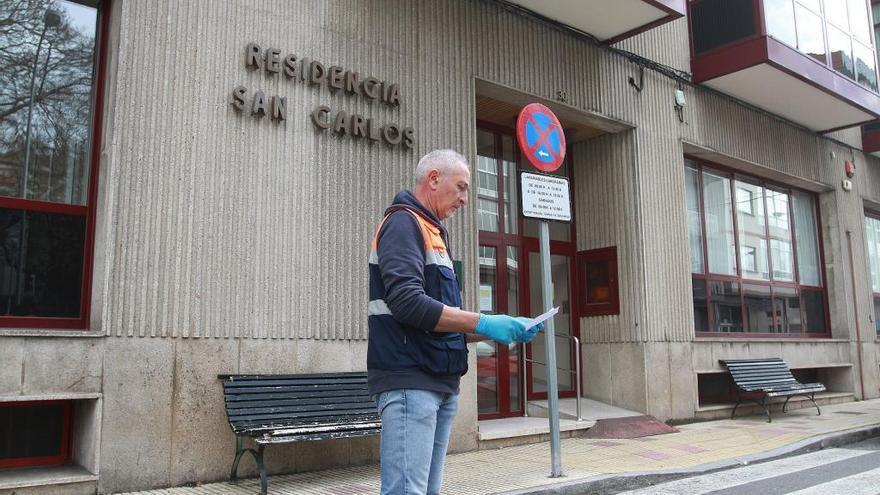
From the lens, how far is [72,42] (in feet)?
20.5

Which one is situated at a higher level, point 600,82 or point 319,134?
point 600,82

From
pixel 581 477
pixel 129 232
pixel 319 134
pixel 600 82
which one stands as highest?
pixel 600 82

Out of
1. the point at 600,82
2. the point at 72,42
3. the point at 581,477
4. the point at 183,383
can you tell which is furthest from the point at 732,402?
the point at 72,42

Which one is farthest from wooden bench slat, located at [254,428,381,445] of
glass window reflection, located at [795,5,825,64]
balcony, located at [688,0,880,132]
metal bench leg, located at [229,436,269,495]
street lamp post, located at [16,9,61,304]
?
glass window reflection, located at [795,5,825,64]

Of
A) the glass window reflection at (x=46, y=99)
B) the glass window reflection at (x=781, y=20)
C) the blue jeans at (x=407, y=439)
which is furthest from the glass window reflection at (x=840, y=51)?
the blue jeans at (x=407, y=439)

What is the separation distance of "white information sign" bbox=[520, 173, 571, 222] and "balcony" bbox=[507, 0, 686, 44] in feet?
11.9

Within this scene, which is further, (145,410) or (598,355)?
(598,355)

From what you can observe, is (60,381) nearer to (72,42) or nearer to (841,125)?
(72,42)

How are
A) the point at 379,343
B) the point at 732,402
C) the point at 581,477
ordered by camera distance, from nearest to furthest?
1. the point at 379,343
2. the point at 581,477
3. the point at 732,402

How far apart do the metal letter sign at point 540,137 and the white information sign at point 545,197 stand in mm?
132

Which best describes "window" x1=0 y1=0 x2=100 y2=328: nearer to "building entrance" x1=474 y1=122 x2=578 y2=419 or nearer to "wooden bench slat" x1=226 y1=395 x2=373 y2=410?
"wooden bench slat" x1=226 y1=395 x2=373 y2=410

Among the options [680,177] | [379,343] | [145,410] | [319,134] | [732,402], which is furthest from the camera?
[732,402]

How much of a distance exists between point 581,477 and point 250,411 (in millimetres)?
2901

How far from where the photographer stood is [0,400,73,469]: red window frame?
18.1 feet
